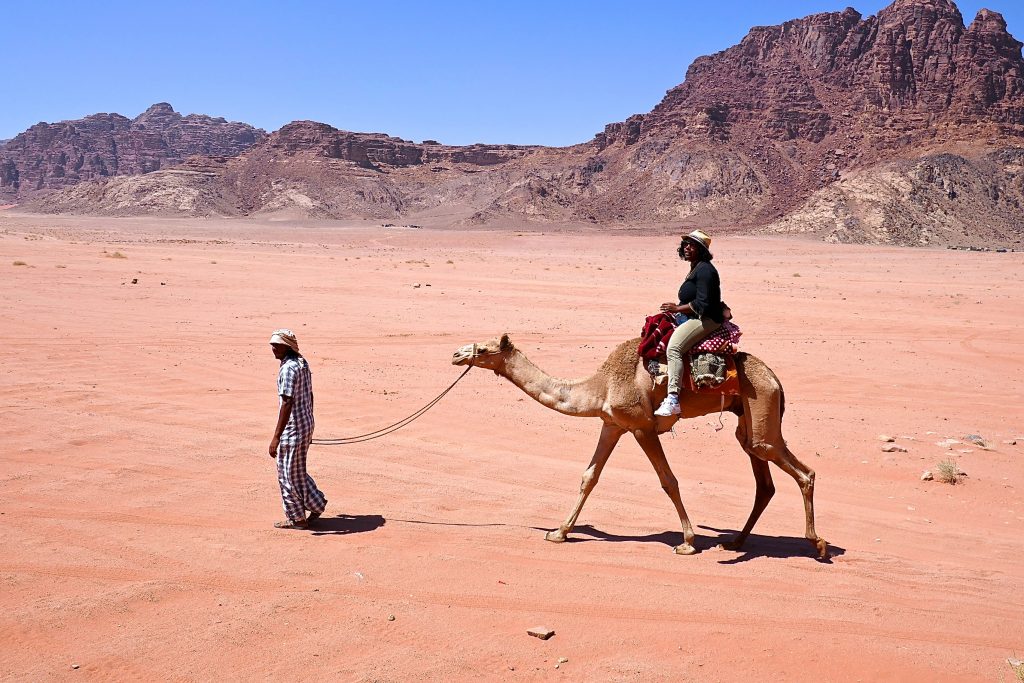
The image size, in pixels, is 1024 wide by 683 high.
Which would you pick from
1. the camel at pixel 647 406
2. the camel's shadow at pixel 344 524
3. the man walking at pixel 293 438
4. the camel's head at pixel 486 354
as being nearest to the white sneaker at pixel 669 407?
the camel at pixel 647 406

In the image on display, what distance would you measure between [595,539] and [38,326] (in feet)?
59.4

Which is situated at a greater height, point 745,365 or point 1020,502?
point 745,365

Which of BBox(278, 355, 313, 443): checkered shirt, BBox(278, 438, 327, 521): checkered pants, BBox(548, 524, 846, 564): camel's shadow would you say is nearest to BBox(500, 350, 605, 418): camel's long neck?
BBox(548, 524, 846, 564): camel's shadow

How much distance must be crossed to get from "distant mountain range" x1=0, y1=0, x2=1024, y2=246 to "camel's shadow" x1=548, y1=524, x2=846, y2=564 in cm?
10285

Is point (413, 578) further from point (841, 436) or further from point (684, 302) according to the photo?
point (841, 436)

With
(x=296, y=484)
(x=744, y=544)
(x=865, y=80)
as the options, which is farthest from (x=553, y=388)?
(x=865, y=80)

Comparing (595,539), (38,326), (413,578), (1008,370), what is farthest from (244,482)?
(1008,370)

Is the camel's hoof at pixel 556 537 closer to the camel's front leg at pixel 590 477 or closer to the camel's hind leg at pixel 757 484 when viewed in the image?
the camel's front leg at pixel 590 477

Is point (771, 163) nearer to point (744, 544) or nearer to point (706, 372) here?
point (744, 544)

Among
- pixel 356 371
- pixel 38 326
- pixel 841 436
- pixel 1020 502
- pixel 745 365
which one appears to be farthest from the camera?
pixel 38 326

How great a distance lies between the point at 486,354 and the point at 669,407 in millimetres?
1818

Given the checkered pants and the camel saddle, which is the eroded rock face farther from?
the checkered pants

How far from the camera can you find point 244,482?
9562 mm

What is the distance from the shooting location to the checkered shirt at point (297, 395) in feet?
26.1
